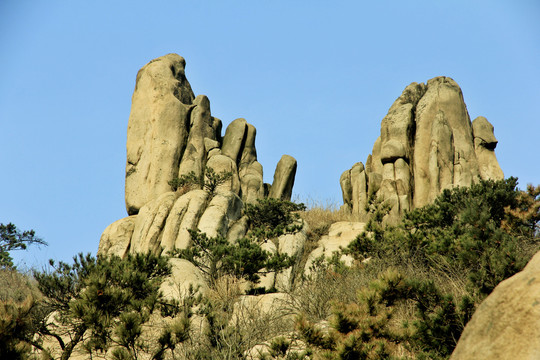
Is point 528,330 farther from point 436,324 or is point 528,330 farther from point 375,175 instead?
point 375,175

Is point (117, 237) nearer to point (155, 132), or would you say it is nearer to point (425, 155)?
point (155, 132)

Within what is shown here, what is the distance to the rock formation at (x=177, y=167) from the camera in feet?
63.0

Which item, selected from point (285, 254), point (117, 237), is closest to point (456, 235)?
point (285, 254)

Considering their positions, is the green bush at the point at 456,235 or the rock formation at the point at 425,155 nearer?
the green bush at the point at 456,235

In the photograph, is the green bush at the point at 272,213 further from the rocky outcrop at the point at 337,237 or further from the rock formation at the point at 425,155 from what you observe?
the rock formation at the point at 425,155

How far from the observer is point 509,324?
3008 mm

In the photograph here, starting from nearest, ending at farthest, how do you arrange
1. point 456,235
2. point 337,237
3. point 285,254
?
1. point 456,235
2. point 285,254
3. point 337,237

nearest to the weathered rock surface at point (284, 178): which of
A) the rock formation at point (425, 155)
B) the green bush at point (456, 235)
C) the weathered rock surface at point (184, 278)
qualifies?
the rock formation at point (425, 155)

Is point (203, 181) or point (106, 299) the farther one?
point (203, 181)

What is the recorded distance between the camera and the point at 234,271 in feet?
46.0

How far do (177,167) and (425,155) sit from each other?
10.3m

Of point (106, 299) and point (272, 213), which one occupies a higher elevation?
point (272, 213)

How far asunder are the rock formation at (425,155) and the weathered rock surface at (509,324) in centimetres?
1879

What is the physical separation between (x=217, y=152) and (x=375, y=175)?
6853mm
